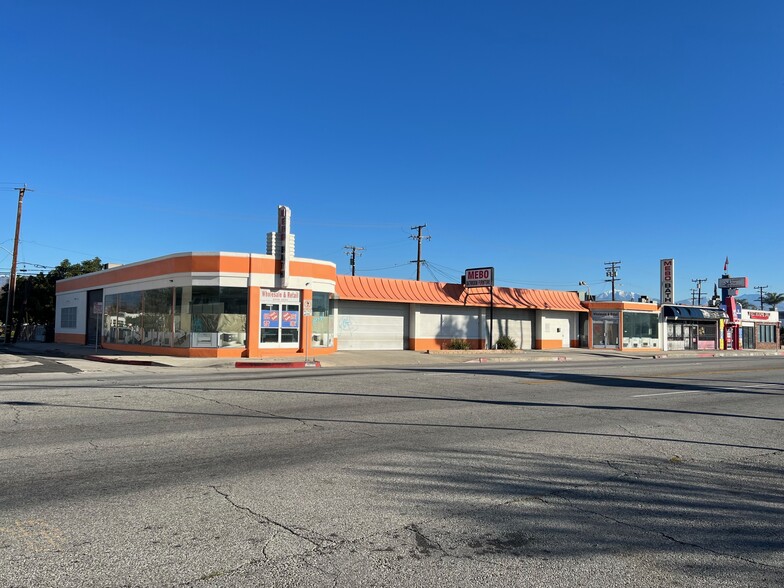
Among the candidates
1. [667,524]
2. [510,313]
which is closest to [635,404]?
[667,524]

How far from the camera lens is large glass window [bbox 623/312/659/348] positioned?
49781mm

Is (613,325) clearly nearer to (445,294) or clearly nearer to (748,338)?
(445,294)

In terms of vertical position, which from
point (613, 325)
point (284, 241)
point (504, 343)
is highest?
point (284, 241)

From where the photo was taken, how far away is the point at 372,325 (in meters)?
37.6

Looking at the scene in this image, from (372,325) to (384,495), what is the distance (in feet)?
103

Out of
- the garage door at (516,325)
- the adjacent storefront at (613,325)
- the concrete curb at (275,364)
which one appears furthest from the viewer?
the adjacent storefront at (613,325)

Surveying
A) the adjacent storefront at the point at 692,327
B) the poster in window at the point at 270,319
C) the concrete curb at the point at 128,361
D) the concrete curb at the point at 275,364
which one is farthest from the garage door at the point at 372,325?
the adjacent storefront at the point at 692,327

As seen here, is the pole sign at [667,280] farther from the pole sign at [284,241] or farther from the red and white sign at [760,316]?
the pole sign at [284,241]

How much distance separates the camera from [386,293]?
3725 cm

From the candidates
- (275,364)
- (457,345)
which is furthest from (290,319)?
(457,345)

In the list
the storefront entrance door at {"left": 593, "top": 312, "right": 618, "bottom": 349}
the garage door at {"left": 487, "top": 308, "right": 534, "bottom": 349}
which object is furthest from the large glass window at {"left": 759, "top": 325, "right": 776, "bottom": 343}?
the garage door at {"left": 487, "top": 308, "right": 534, "bottom": 349}

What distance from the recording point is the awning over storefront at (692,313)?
176ft

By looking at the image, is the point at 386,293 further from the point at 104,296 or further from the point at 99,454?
the point at 99,454

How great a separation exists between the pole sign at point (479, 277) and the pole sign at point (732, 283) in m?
32.7
